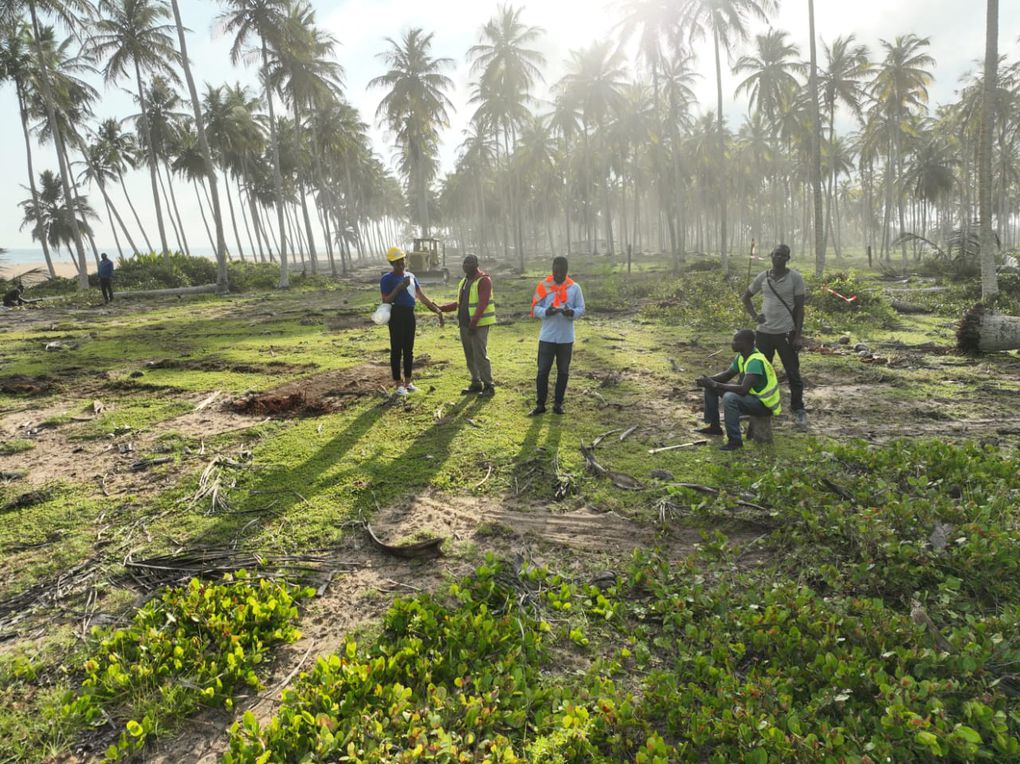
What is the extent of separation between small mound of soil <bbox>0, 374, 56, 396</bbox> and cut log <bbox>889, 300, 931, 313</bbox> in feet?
58.0

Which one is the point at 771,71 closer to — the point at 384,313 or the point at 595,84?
the point at 595,84

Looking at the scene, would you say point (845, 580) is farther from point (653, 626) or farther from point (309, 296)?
point (309, 296)

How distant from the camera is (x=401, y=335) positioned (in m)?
6.87

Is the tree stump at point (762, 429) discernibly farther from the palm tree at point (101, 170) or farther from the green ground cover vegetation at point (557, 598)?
the palm tree at point (101, 170)

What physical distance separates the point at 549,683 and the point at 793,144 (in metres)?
48.8

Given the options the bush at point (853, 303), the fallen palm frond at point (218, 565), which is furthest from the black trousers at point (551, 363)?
the bush at point (853, 303)

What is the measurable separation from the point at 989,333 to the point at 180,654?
11127 mm

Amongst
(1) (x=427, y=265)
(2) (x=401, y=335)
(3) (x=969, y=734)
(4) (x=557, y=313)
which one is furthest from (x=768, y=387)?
(1) (x=427, y=265)

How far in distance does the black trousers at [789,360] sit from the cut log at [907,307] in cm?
1045

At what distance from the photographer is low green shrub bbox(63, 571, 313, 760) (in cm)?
236

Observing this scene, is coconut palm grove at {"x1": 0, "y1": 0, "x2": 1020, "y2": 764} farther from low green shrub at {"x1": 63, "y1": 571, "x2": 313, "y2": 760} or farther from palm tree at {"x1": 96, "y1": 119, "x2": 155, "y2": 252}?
palm tree at {"x1": 96, "y1": 119, "x2": 155, "y2": 252}

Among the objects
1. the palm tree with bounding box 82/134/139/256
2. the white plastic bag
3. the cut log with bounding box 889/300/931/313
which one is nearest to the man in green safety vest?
the white plastic bag

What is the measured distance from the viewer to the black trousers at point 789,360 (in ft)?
19.9

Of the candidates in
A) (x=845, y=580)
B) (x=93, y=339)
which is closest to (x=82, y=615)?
(x=845, y=580)
